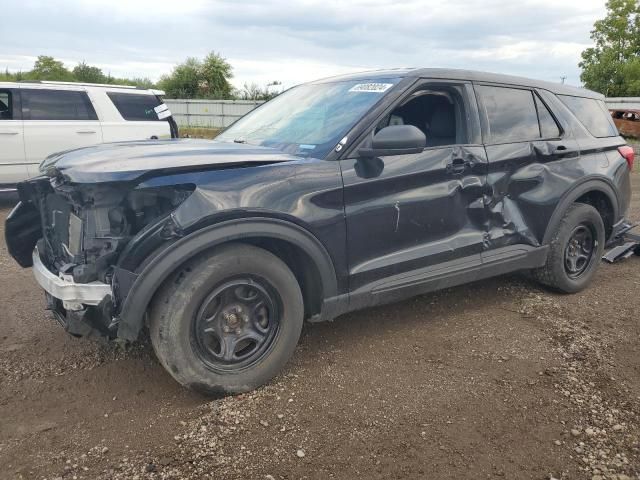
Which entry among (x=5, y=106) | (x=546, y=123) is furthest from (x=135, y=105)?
(x=546, y=123)

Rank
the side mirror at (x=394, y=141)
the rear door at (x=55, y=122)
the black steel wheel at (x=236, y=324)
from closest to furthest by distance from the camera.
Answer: the black steel wheel at (x=236, y=324) < the side mirror at (x=394, y=141) < the rear door at (x=55, y=122)

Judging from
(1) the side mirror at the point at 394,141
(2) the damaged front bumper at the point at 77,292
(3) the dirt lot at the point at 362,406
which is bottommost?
(3) the dirt lot at the point at 362,406

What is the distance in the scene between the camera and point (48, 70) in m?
42.6

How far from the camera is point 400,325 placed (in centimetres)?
405

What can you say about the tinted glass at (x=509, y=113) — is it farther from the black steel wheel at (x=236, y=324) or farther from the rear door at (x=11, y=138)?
the rear door at (x=11, y=138)

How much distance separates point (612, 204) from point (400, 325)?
2381mm

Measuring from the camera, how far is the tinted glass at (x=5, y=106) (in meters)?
8.16

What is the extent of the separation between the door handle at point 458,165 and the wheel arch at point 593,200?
3.55 ft

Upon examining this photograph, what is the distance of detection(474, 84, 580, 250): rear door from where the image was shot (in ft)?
13.1

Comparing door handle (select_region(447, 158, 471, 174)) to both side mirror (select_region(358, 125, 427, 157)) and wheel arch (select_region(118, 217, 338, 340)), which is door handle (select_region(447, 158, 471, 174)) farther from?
wheel arch (select_region(118, 217, 338, 340))

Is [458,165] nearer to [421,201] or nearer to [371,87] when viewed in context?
[421,201]

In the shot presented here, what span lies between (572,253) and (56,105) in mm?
7773

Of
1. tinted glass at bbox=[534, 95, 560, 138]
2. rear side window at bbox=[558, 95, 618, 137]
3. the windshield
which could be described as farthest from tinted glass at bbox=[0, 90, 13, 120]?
rear side window at bbox=[558, 95, 618, 137]

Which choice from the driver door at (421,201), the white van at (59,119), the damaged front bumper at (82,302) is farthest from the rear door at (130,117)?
the damaged front bumper at (82,302)
